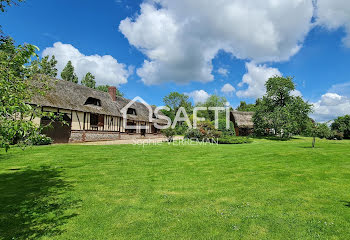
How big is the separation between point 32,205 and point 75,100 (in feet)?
66.2

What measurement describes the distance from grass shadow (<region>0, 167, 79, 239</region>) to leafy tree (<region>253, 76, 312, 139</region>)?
32.5m

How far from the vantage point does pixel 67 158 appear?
36.2 feet

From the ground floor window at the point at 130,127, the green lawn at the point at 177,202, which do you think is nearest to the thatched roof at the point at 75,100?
the ground floor window at the point at 130,127

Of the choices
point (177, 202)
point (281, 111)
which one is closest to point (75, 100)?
point (177, 202)

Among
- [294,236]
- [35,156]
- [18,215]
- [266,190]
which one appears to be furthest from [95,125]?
[294,236]

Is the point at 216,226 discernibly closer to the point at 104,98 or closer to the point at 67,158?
the point at 67,158

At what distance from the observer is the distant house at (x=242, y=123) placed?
39906mm

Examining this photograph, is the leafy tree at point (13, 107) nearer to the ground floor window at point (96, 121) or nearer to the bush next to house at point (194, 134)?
the ground floor window at point (96, 121)

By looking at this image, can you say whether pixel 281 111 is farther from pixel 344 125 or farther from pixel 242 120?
pixel 344 125

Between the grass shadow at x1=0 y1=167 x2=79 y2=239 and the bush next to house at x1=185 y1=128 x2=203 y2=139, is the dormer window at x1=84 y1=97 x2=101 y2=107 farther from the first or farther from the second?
the grass shadow at x1=0 y1=167 x2=79 y2=239

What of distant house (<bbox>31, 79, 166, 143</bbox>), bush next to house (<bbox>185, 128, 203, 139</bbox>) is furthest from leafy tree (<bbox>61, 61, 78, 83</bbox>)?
bush next to house (<bbox>185, 128, 203, 139</bbox>)

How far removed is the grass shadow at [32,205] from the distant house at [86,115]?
1153cm

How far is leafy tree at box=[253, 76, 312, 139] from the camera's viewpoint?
104ft

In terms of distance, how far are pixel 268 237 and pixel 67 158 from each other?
35.4ft
